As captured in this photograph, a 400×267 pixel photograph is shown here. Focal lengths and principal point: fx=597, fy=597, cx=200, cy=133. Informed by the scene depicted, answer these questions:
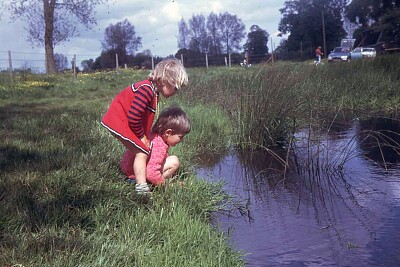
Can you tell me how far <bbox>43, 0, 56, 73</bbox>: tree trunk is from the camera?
2952cm

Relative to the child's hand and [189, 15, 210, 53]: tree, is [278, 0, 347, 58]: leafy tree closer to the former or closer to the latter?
[189, 15, 210, 53]: tree

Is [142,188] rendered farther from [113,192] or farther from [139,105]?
[139,105]

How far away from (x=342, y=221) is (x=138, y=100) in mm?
1551

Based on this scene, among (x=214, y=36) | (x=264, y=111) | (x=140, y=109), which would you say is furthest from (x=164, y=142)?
(x=214, y=36)

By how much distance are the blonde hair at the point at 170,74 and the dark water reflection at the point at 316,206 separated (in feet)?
3.16

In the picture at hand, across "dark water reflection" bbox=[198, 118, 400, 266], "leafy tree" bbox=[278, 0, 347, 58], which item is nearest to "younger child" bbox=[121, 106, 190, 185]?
"dark water reflection" bbox=[198, 118, 400, 266]

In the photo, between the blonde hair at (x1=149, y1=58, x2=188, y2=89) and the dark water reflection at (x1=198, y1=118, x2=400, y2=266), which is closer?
the dark water reflection at (x1=198, y1=118, x2=400, y2=266)

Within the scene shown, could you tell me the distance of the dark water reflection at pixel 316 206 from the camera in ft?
10.7

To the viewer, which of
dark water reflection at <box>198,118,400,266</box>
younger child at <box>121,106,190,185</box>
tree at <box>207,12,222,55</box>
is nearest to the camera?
dark water reflection at <box>198,118,400,266</box>

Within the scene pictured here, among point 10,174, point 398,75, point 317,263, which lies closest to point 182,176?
point 10,174

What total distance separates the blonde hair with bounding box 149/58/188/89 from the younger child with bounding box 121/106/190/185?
32 cm

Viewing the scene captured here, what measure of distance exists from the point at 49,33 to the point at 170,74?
2767 cm

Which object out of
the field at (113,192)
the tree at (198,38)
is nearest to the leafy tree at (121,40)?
the tree at (198,38)

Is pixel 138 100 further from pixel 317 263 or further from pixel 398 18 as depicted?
pixel 398 18
